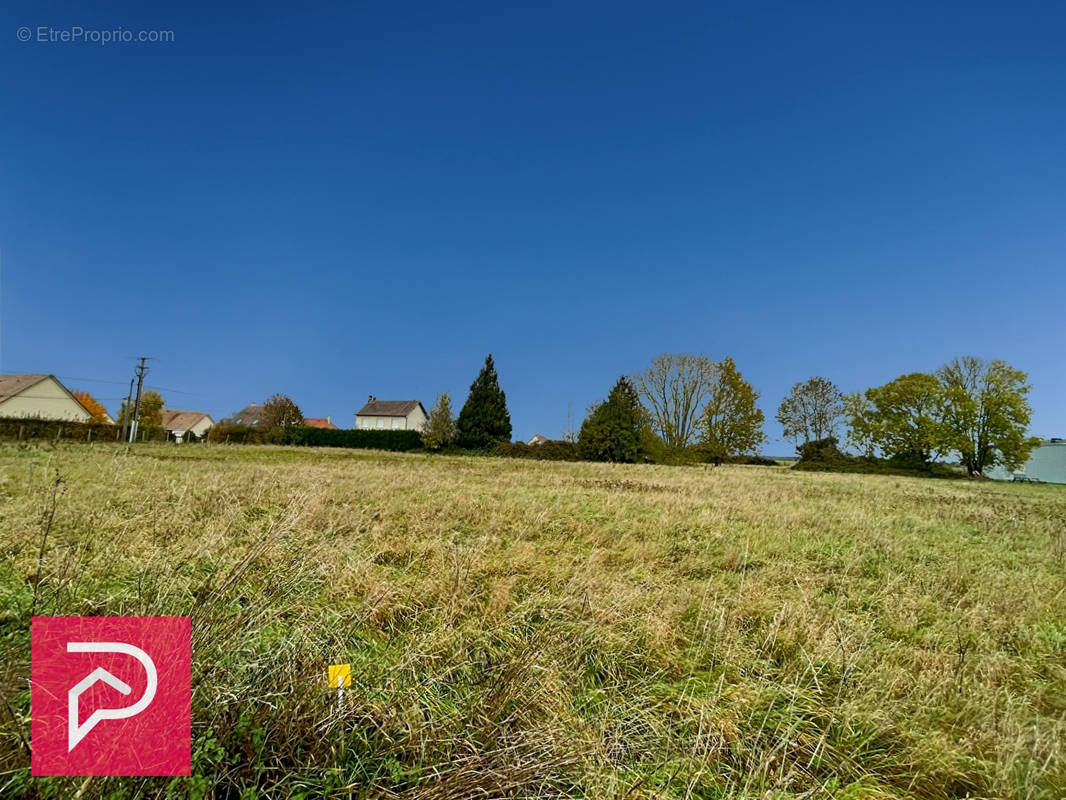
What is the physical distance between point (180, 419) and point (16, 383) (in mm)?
37542

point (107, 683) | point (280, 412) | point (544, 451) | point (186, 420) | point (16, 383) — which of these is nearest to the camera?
point (107, 683)

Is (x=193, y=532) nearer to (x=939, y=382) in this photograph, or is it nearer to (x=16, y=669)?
(x=16, y=669)

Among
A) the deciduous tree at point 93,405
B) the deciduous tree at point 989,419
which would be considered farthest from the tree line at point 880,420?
the deciduous tree at point 93,405

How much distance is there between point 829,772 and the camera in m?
2.32

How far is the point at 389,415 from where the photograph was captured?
78062 millimetres

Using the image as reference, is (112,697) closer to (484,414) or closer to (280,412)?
(484,414)

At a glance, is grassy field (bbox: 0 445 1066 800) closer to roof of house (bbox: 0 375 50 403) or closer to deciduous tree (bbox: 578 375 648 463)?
deciduous tree (bbox: 578 375 648 463)

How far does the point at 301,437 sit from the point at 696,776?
52231 mm

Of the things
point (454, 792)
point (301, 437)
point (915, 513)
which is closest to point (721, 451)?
point (915, 513)

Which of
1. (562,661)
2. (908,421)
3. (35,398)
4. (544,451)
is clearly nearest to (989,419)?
(908,421)

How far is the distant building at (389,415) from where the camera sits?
78062mm

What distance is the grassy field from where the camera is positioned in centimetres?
201

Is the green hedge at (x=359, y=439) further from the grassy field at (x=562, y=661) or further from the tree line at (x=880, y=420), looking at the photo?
the grassy field at (x=562, y=661)

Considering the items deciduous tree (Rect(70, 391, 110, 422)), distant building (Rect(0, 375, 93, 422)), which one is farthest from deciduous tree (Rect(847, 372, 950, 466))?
deciduous tree (Rect(70, 391, 110, 422))
